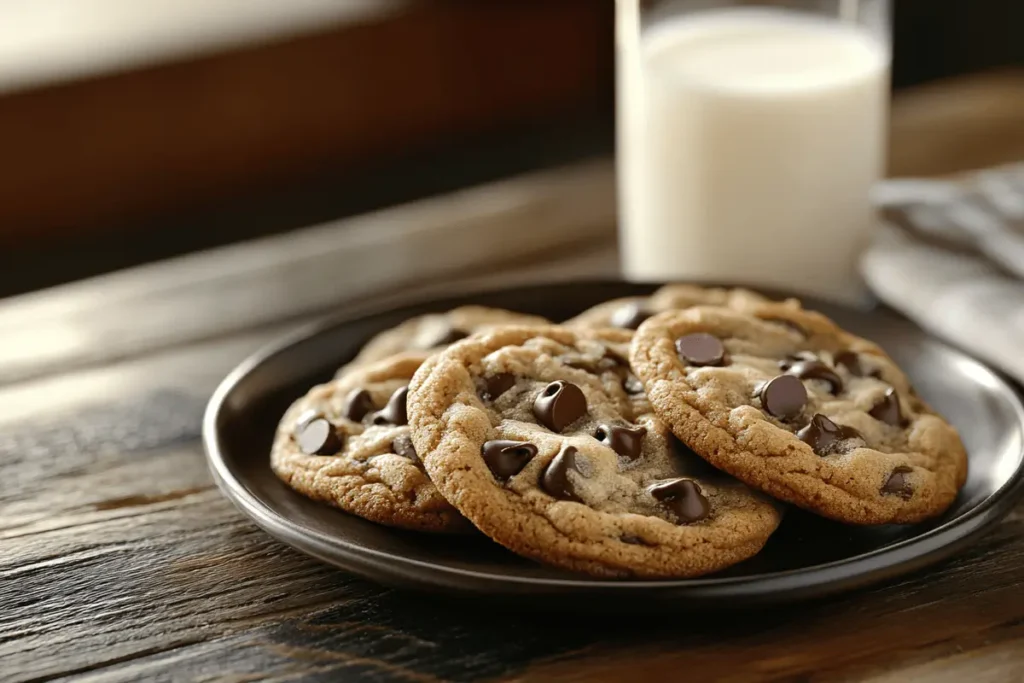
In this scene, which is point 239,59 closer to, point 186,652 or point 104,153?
point 104,153

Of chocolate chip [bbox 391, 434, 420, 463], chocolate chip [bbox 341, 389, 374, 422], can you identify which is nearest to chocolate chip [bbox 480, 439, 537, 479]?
chocolate chip [bbox 391, 434, 420, 463]

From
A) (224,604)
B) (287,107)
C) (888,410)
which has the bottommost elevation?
(287,107)

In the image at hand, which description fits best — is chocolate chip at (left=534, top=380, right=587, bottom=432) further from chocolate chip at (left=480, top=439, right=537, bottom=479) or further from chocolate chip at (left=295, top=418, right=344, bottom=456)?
chocolate chip at (left=295, top=418, right=344, bottom=456)

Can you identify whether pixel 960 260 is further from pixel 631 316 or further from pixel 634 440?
pixel 634 440

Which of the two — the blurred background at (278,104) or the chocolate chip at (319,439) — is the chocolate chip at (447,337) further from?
the blurred background at (278,104)

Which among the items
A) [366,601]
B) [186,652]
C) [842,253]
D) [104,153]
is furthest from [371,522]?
[104,153]

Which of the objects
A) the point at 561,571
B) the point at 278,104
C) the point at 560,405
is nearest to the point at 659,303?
the point at 560,405

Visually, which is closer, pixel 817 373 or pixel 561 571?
pixel 561 571
